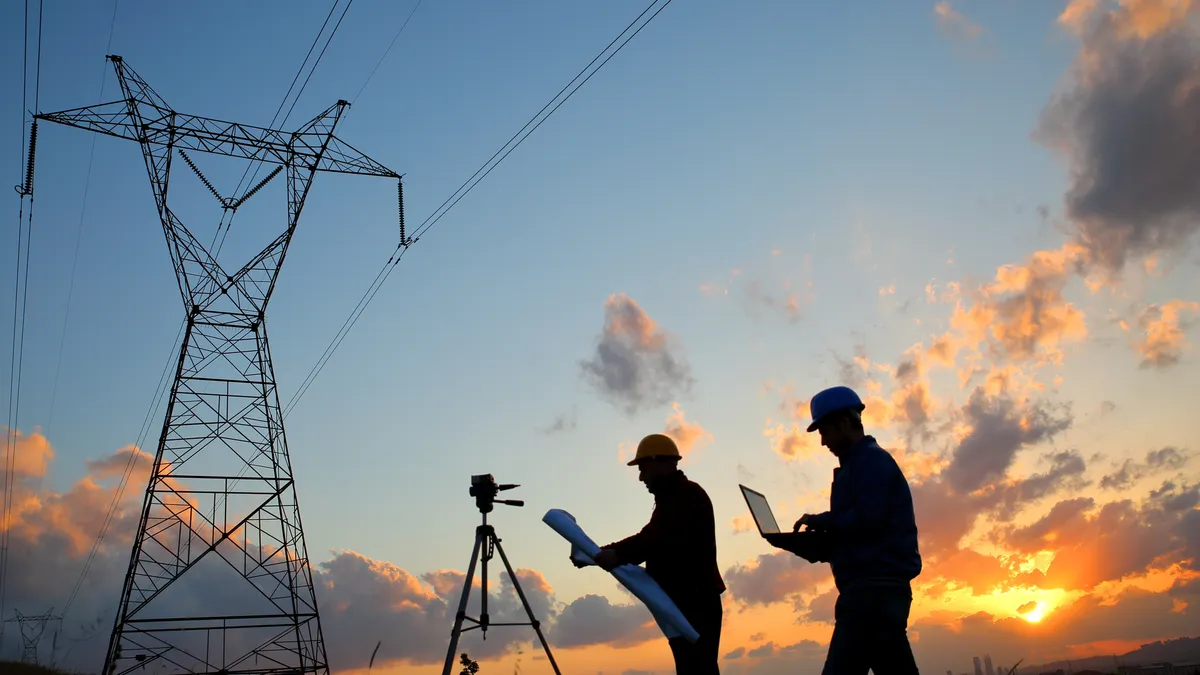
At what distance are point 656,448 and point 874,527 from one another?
7.05 ft

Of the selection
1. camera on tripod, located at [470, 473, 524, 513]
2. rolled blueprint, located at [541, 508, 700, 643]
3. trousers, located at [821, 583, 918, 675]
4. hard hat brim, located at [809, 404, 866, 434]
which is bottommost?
trousers, located at [821, 583, 918, 675]

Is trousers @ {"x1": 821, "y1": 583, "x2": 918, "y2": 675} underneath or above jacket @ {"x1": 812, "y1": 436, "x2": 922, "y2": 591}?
underneath

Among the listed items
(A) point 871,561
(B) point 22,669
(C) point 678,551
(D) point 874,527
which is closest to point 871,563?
(A) point 871,561

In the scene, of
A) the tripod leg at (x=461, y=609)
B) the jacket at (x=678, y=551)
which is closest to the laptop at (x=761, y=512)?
the jacket at (x=678, y=551)

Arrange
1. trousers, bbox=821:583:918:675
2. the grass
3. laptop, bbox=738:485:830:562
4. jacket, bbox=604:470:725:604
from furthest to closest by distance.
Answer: the grass → jacket, bbox=604:470:725:604 → laptop, bbox=738:485:830:562 → trousers, bbox=821:583:918:675

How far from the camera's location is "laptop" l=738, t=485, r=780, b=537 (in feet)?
18.3

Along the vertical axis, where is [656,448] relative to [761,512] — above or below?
above

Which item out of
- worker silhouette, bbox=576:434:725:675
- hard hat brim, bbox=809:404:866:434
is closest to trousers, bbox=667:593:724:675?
worker silhouette, bbox=576:434:725:675

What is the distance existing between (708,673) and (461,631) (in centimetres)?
435

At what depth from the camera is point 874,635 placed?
5.17 meters

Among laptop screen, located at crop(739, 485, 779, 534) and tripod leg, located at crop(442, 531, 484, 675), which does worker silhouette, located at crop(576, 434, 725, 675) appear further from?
tripod leg, located at crop(442, 531, 484, 675)

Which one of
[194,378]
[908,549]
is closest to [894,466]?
[908,549]

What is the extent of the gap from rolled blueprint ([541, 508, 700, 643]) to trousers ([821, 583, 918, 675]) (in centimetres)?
121

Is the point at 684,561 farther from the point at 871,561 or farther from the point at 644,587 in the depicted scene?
the point at 871,561
